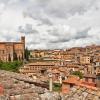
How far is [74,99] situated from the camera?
20.0ft

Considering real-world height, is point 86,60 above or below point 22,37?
below

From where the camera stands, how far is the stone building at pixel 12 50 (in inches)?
5330

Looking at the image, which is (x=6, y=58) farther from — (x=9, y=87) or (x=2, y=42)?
(x=9, y=87)

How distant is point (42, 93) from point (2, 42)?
139 m

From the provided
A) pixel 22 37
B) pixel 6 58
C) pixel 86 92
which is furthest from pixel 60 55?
pixel 86 92

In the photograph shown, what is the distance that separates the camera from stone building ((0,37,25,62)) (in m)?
135

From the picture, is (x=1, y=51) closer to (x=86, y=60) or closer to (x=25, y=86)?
(x=86, y=60)

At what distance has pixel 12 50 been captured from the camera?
13975cm

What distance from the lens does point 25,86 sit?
245 inches

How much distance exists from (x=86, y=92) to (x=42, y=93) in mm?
1009

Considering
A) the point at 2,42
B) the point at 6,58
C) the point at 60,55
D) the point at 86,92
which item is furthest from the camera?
the point at 60,55

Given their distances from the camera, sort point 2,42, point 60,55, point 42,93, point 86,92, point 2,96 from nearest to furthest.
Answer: point 2,96
point 42,93
point 86,92
point 2,42
point 60,55

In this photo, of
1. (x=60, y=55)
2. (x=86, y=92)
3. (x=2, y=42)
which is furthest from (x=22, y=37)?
(x=86, y=92)

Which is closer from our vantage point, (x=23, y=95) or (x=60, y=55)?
(x=23, y=95)
